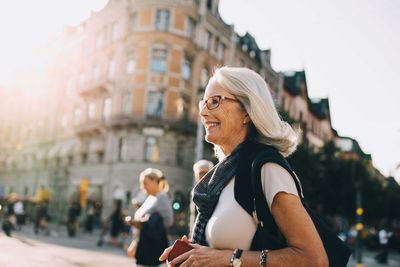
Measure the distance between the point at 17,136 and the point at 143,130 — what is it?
945 inches

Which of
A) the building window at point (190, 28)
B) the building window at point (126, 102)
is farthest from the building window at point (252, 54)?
the building window at point (126, 102)

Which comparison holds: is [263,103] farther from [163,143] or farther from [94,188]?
[94,188]

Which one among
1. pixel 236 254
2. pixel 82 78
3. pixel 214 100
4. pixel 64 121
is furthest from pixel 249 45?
pixel 236 254

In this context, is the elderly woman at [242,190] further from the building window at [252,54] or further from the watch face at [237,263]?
the building window at [252,54]

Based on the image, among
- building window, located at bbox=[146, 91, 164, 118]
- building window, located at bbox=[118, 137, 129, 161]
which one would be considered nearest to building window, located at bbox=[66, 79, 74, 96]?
building window, located at bbox=[118, 137, 129, 161]

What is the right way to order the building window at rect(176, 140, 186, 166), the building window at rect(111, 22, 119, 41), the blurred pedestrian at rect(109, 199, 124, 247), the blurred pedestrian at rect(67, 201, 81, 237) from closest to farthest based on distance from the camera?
1. the blurred pedestrian at rect(109, 199, 124, 247)
2. the blurred pedestrian at rect(67, 201, 81, 237)
3. the building window at rect(176, 140, 186, 166)
4. the building window at rect(111, 22, 119, 41)

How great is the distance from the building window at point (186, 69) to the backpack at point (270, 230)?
28.1 metres

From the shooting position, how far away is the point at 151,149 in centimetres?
2817

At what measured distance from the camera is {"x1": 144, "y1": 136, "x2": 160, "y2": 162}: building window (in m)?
28.0

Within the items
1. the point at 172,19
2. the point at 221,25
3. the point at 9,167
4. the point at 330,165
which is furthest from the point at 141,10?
the point at 9,167

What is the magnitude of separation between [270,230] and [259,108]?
0.54m

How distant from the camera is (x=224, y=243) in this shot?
1655 mm

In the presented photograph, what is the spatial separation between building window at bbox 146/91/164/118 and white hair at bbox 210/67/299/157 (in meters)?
26.6

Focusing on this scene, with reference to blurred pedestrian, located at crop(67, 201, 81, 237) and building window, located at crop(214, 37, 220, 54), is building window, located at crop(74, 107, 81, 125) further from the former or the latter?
blurred pedestrian, located at crop(67, 201, 81, 237)
